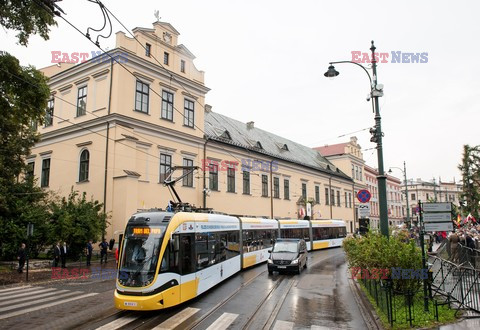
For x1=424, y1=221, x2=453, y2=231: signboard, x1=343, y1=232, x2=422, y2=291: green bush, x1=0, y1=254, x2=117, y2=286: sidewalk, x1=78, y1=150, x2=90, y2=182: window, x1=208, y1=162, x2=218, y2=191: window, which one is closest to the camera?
x1=424, y1=221, x2=453, y2=231: signboard

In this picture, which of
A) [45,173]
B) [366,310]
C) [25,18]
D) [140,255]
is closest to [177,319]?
[140,255]

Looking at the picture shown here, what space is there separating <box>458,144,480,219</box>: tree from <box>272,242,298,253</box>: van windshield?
3442cm

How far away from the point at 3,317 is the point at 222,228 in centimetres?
823

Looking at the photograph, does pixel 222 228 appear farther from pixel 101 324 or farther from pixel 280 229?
pixel 280 229

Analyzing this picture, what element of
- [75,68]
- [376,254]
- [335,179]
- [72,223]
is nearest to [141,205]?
[72,223]

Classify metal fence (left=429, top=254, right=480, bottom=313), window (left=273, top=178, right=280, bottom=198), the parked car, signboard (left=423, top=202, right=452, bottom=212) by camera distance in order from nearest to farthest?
signboard (left=423, top=202, right=452, bottom=212), metal fence (left=429, top=254, right=480, bottom=313), the parked car, window (left=273, top=178, right=280, bottom=198)

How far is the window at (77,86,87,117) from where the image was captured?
94.9ft

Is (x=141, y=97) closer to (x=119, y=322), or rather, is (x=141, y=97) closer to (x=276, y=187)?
(x=119, y=322)

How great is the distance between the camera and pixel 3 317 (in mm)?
10141

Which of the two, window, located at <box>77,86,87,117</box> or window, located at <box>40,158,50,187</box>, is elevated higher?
window, located at <box>77,86,87,117</box>

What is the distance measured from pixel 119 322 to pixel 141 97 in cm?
2142

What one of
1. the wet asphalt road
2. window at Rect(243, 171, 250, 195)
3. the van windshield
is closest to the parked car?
the van windshield

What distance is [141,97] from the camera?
28328 millimetres

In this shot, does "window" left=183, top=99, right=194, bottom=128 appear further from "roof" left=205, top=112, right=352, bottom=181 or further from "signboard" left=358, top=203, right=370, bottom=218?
"signboard" left=358, top=203, right=370, bottom=218
